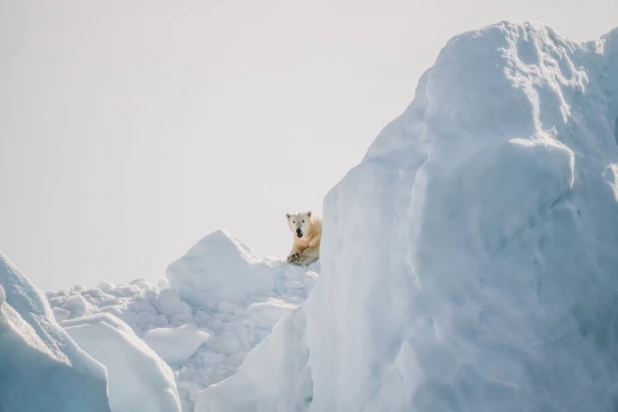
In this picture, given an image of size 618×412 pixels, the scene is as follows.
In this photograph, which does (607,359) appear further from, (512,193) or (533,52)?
(533,52)

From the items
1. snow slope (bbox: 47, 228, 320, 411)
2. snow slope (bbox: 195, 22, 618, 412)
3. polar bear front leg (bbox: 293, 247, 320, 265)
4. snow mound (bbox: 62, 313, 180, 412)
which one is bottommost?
polar bear front leg (bbox: 293, 247, 320, 265)

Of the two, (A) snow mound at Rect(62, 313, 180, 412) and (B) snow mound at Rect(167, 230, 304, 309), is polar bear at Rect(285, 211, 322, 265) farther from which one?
(A) snow mound at Rect(62, 313, 180, 412)

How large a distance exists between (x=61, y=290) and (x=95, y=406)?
6.80m

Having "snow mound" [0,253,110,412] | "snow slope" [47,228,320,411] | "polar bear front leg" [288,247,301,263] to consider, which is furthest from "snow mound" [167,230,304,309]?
"snow mound" [0,253,110,412]

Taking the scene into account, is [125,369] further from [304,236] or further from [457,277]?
[304,236]

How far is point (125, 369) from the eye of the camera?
437cm

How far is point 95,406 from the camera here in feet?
8.28

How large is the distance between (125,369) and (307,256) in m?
6.10

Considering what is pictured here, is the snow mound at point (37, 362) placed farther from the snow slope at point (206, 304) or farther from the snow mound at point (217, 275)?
the snow mound at point (217, 275)

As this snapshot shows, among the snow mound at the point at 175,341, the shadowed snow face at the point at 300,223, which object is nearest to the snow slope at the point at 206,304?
the snow mound at the point at 175,341

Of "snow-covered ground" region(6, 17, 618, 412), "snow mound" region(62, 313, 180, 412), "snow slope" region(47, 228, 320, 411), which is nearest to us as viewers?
"snow-covered ground" region(6, 17, 618, 412)

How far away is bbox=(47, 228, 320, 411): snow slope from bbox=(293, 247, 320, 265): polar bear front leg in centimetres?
24

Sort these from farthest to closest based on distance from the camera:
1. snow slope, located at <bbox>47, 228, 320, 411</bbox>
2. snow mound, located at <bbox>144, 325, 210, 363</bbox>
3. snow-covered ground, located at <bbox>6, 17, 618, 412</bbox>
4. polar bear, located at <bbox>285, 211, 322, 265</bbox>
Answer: polar bear, located at <bbox>285, 211, 322, 265</bbox> < snow slope, located at <bbox>47, 228, 320, 411</bbox> < snow mound, located at <bbox>144, 325, 210, 363</bbox> < snow-covered ground, located at <bbox>6, 17, 618, 412</bbox>

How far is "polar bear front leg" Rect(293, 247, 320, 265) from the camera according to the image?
10.1 m
